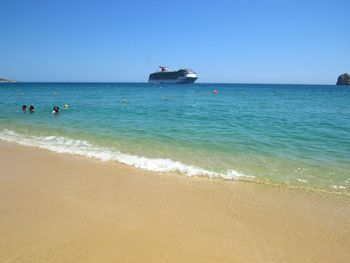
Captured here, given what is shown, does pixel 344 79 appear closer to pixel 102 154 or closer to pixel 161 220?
pixel 102 154

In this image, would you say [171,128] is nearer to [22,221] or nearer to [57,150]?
[57,150]

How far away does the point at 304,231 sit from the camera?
402cm

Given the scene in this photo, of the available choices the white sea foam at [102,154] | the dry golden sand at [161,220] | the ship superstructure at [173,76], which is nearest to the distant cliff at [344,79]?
the ship superstructure at [173,76]

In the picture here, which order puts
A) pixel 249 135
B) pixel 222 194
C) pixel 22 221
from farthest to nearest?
pixel 249 135, pixel 222 194, pixel 22 221

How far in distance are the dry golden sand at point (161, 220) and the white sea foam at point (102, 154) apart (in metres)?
0.52

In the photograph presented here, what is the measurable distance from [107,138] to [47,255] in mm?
7772

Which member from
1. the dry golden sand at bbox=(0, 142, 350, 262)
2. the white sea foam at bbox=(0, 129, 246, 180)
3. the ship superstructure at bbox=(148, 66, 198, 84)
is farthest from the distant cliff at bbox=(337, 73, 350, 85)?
the dry golden sand at bbox=(0, 142, 350, 262)

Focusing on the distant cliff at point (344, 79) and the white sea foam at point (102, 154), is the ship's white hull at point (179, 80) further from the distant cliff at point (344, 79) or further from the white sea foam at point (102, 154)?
the distant cliff at point (344, 79)

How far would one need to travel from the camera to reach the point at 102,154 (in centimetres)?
812

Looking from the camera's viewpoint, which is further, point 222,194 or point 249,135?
point 249,135

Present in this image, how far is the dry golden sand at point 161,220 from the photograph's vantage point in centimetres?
339

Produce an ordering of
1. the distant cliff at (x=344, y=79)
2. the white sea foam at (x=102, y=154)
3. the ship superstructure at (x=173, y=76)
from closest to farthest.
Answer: the white sea foam at (x=102, y=154), the ship superstructure at (x=173, y=76), the distant cliff at (x=344, y=79)

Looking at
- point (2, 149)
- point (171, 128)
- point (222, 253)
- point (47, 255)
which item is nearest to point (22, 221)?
point (47, 255)

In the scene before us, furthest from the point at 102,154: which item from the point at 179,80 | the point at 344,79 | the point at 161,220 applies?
the point at 344,79
